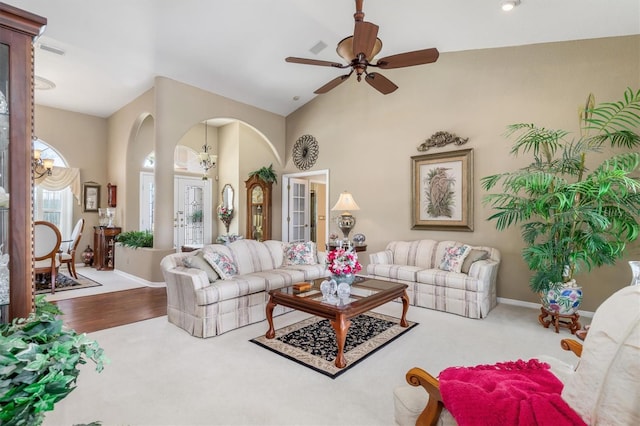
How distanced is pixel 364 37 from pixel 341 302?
7.26 ft

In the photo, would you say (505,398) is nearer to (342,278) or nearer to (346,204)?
(342,278)

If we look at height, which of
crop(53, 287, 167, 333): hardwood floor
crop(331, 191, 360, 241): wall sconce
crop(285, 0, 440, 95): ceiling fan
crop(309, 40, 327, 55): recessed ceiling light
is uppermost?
crop(309, 40, 327, 55): recessed ceiling light

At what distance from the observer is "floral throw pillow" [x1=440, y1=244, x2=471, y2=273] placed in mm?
4188

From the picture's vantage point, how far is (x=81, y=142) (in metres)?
7.36

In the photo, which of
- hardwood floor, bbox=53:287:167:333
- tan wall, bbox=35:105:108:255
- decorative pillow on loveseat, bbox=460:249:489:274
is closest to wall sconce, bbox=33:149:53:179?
tan wall, bbox=35:105:108:255

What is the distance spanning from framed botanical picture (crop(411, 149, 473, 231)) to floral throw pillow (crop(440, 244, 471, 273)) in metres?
0.58

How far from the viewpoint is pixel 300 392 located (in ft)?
7.21

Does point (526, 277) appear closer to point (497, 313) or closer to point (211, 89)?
point (497, 313)

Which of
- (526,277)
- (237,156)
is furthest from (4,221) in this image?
(237,156)

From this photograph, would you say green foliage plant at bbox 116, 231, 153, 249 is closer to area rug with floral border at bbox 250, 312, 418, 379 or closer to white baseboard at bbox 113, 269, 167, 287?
white baseboard at bbox 113, 269, 167, 287

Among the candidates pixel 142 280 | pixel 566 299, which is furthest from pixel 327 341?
pixel 142 280

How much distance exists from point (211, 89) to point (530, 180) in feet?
16.9

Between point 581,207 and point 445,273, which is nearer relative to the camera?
point 581,207

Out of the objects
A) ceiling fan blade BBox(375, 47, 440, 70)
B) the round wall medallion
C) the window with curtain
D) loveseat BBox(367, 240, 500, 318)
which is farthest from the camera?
the window with curtain
